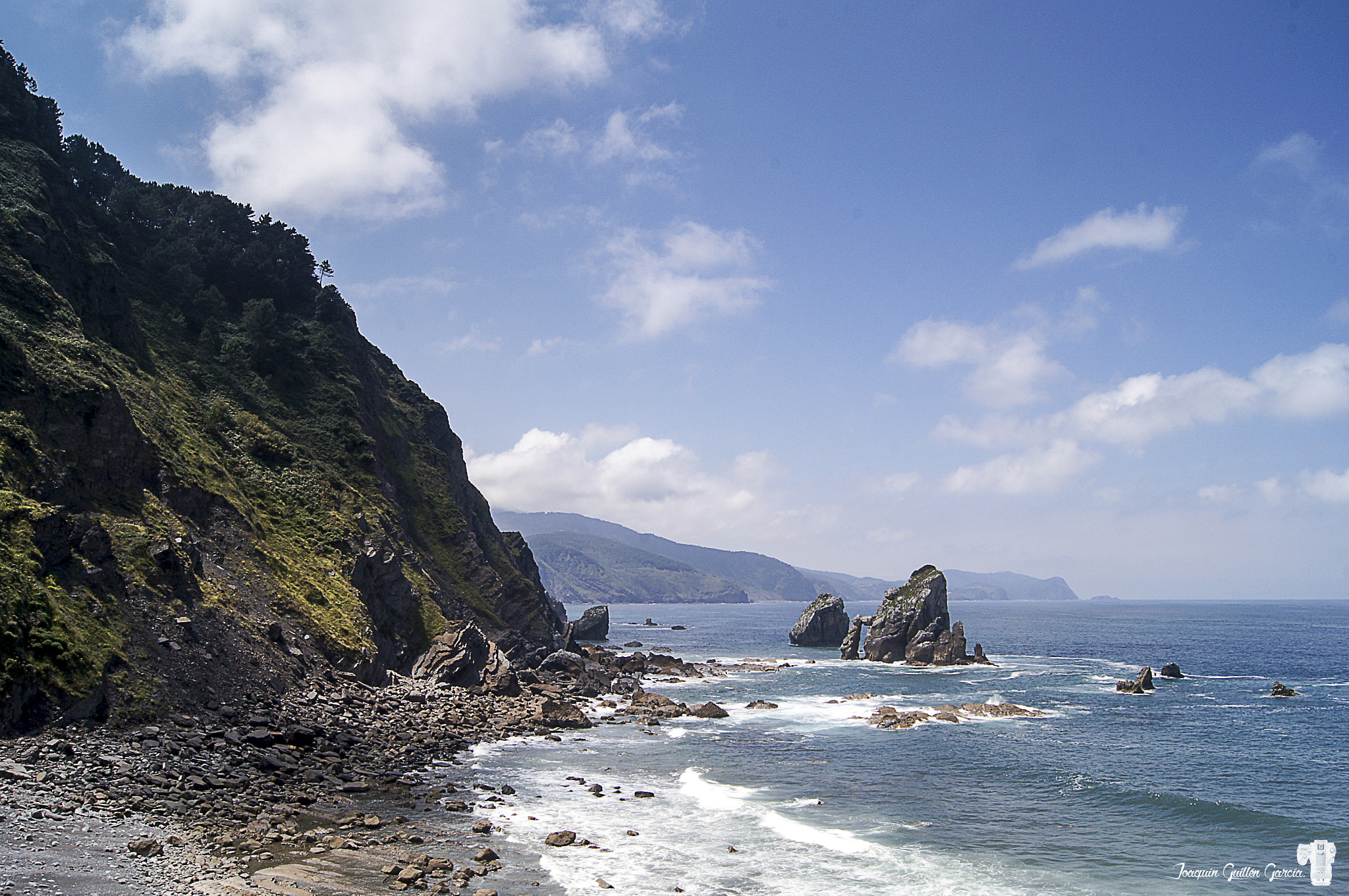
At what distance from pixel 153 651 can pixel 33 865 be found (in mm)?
18435

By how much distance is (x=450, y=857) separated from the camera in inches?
1083

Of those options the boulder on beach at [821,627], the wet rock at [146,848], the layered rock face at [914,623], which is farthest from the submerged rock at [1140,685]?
the wet rock at [146,848]

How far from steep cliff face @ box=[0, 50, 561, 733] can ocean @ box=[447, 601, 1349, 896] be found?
17437 millimetres

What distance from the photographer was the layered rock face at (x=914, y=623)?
366 ft

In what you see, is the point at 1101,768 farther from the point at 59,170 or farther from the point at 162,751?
the point at 59,170

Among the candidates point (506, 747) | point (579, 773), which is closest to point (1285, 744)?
point (579, 773)

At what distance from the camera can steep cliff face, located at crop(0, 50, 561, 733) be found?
3619 centimetres

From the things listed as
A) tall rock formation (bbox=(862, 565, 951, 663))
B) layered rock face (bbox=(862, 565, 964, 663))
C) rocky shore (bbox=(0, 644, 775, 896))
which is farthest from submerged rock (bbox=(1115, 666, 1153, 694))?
rocky shore (bbox=(0, 644, 775, 896))

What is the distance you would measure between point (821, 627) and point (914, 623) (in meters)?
35.3

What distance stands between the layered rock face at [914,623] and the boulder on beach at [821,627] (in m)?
27.8

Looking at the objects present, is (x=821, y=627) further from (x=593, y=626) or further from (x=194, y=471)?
(x=194, y=471)

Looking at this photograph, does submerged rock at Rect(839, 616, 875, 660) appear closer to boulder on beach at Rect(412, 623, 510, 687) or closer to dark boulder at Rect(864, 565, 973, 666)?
dark boulder at Rect(864, 565, 973, 666)

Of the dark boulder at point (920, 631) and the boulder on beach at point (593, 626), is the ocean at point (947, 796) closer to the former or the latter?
the dark boulder at point (920, 631)

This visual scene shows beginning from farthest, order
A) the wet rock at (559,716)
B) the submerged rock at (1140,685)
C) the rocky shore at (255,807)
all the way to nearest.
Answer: the submerged rock at (1140,685)
the wet rock at (559,716)
the rocky shore at (255,807)
